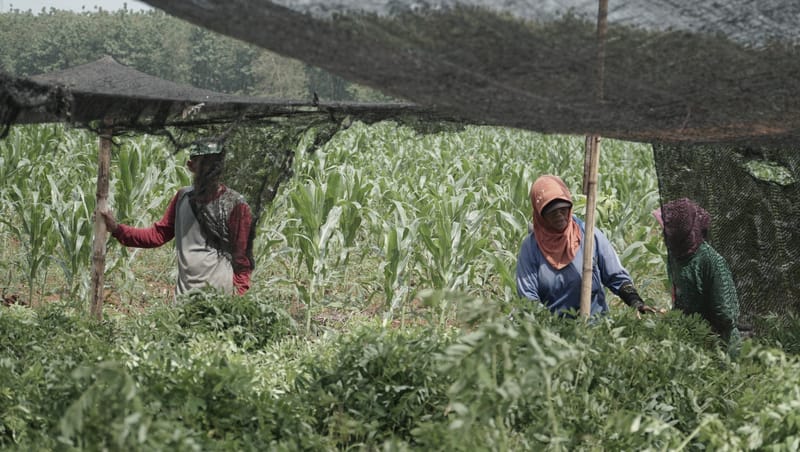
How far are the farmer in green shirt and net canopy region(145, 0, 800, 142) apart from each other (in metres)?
1.54

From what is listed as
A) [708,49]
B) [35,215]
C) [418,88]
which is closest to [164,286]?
[35,215]

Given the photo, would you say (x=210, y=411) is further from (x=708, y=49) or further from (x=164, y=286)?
(x=164, y=286)

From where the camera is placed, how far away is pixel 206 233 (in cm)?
566

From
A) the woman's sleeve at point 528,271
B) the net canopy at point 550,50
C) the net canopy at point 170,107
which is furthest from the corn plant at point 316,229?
the net canopy at point 550,50

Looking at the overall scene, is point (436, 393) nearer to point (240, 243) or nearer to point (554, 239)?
point (554, 239)

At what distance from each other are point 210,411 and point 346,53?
1.22 m

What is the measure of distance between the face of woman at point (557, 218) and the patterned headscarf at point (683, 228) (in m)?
0.51

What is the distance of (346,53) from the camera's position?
8.98ft

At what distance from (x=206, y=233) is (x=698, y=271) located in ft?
9.50

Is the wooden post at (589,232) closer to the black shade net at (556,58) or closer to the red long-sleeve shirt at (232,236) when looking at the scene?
the black shade net at (556,58)

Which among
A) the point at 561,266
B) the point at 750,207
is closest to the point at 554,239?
the point at 561,266

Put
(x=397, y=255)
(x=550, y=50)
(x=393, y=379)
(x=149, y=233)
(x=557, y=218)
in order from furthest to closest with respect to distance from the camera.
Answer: (x=397, y=255), (x=149, y=233), (x=557, y=218), (x=393, y=379), (x=550, y=50)

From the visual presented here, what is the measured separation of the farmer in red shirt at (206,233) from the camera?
17.9ft

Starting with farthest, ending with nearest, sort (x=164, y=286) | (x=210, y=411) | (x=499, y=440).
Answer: (x=164, y=286), (x=210, y=411), (x=499, y=440)
